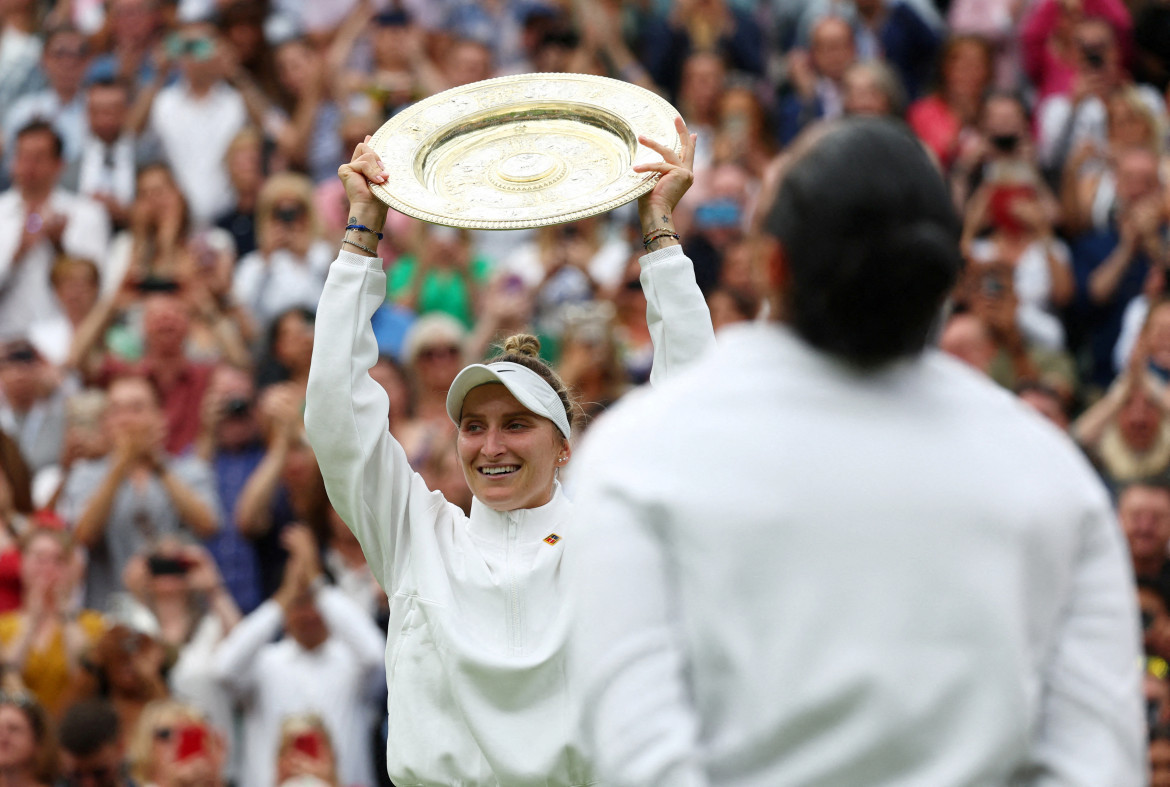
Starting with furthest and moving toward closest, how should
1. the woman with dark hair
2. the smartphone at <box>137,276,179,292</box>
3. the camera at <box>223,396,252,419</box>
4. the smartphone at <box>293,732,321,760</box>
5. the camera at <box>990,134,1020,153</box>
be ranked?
the camera at <box>990,134,1020,153</box>, the smartphone at <box>137,276,179,292</box>, the camera at <box>223,396,252,419</box>, the smartphone at <box>293,732,321,760</box>, the woman with dark hair

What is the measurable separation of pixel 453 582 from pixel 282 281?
649 cm

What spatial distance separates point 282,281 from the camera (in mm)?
10102

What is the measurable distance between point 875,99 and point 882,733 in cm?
826

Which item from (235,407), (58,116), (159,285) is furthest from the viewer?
(58,116)

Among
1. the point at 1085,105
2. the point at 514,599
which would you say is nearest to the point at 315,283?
the point at 1085,105

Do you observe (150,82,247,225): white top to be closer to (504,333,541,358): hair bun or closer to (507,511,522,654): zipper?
(504,333,541,358): hair bun

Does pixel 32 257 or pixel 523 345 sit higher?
pixel 523 345

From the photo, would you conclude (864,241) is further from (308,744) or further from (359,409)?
(308,744)

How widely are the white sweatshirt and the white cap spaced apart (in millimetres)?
206

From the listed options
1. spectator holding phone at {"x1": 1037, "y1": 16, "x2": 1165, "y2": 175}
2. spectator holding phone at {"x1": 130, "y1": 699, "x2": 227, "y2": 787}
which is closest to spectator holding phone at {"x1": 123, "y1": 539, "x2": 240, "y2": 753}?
spectator holding phone at {"x1": 130, "y1": 699, "x2": 227, "y2": 787}

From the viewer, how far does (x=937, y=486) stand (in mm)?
2129

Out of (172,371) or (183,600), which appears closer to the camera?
(183,600)

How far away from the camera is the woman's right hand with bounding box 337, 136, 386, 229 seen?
3.87 metres

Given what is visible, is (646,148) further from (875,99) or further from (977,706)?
(875,99)
